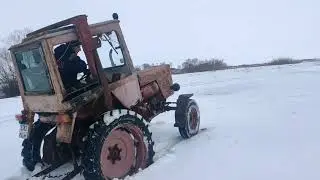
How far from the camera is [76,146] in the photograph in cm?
634

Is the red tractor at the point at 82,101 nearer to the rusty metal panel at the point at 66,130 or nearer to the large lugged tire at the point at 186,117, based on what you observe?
the rusty metal panel at the point at 66,130

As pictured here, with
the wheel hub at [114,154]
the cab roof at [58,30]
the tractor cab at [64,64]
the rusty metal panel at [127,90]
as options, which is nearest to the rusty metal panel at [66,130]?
the tractor cab at [64,64]

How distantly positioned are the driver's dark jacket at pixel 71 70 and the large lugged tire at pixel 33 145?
45.6 inches

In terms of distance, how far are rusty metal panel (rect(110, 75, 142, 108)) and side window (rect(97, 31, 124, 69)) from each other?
41 centimetres

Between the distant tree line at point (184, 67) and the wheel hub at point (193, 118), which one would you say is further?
the distant tree line at point (184, 67)

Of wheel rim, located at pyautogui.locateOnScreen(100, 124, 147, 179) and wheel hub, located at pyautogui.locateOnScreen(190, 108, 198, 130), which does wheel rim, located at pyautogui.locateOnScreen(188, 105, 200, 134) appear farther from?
wheel rim, located at pyautogui.locateOnScreen(100, 124, 147, 179)

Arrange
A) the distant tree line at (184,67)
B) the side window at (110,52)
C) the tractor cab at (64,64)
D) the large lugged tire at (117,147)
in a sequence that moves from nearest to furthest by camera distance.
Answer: the large lugged tire at (117,147) < the tractor cab at (64,64) < the side window at (110,52) < the distant tree line at (184,67)

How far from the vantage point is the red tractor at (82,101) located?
558 cm

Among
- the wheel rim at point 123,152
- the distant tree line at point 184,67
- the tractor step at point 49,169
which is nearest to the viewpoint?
the wheel rim at point 123,152

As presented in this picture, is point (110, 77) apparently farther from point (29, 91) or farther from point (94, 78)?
point (29, 91)

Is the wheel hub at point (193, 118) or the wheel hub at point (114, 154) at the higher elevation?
the wheel hub at point (114, 154)

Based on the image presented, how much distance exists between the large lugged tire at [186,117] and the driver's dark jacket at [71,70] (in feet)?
8.29

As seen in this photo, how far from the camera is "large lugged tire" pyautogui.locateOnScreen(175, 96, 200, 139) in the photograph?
8.09 metres

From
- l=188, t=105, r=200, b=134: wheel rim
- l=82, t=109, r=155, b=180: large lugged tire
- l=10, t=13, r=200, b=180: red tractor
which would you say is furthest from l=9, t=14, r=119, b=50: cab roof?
l=188, t=105, r=200, b=134: wheel rim
